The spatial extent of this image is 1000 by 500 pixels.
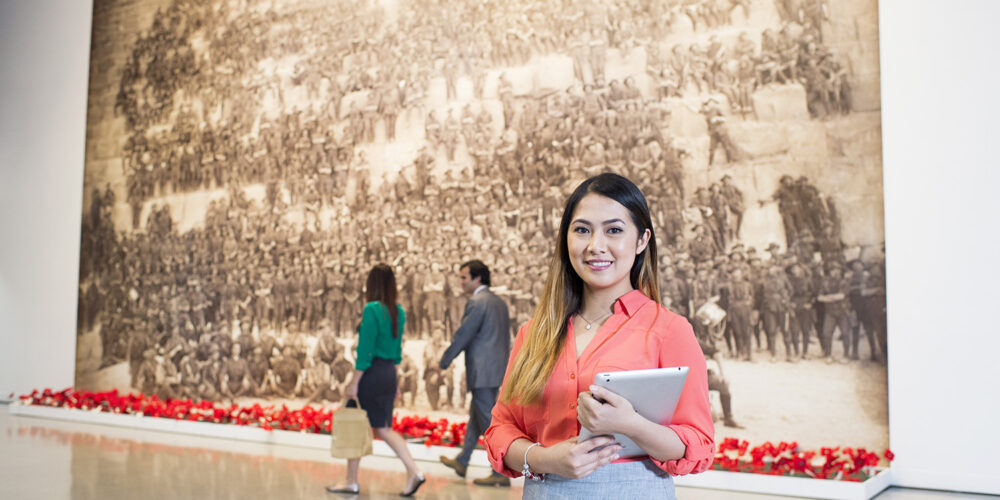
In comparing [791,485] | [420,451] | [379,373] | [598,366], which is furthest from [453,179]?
[598,366]

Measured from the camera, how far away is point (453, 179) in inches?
454

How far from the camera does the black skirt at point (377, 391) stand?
293 inches

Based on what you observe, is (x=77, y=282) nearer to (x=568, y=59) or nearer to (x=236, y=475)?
(x=236, y=475)

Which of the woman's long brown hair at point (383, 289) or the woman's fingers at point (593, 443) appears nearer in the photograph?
the woman's fingers at point (593, 443)

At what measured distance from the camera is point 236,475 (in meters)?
8.39

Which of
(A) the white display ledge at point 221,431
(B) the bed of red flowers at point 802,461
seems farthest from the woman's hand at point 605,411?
(A) the white display ledge at point 221,431

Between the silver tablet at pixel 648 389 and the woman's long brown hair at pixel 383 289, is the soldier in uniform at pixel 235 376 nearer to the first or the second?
the woman's long brown hair at pixel 383 289

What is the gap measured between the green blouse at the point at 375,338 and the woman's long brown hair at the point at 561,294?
17.0 ft

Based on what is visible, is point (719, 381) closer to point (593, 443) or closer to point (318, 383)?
point (318, 383)

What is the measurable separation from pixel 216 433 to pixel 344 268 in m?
2.84

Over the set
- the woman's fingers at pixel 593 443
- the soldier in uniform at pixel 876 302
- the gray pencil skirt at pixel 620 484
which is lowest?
the gray pencil skirt at pixel 620 484

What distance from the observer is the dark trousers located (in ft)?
26.6

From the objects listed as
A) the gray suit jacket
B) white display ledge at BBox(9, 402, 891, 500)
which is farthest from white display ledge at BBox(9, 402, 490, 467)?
the gray suit jacket

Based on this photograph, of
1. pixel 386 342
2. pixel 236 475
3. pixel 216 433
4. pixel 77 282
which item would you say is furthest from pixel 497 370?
pixel 77 282
